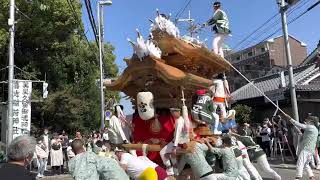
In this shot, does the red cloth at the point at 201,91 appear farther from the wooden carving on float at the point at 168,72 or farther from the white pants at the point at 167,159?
the white pants at the point at 167,159

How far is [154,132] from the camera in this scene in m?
8.32

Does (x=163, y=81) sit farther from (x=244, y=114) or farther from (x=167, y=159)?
(x=244, y=114)

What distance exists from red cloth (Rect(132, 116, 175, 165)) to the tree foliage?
58.0ft

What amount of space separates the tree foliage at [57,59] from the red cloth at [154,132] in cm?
1767

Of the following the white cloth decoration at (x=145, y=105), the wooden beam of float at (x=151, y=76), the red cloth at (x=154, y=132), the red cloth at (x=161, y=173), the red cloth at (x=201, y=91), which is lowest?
the red cloth at (x=161, y=173)

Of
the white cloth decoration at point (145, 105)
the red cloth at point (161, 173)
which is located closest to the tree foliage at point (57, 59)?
the white cloth decoration at point (145, 105)

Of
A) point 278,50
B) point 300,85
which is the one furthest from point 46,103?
point 278,50

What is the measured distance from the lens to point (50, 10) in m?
25.7

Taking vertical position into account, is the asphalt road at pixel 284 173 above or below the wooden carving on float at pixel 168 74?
below

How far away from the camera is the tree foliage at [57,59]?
25.7 m

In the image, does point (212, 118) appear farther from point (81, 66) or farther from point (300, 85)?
Answer: point (81, 66)

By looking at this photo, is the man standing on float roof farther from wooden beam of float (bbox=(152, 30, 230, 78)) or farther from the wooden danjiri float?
the wooden danjiri float

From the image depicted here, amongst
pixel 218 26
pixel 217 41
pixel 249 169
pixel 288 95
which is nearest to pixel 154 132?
pixel 217 41

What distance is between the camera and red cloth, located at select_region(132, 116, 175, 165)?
820 centimetres
